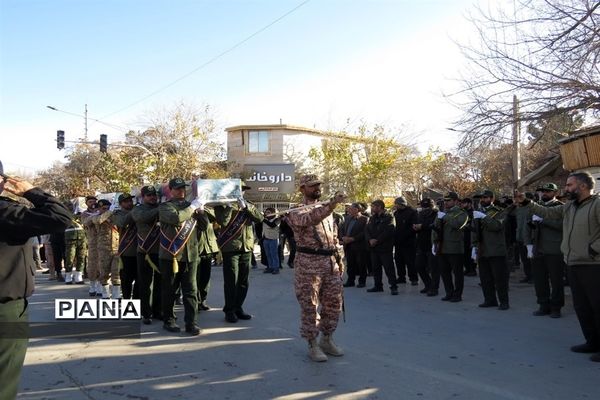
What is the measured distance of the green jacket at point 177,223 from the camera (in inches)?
255

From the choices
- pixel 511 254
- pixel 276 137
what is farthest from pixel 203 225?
pixel 276 137

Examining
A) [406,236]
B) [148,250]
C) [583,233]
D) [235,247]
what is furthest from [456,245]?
[148,250]

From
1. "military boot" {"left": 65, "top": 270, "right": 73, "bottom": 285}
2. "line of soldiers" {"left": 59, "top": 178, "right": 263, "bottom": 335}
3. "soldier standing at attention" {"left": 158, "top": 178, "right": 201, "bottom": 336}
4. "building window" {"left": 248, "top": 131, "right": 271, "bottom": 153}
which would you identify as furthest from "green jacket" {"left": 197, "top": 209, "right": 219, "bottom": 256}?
"building window" {"left": 248, "top": 131, "right": 271, "bottom": 153}

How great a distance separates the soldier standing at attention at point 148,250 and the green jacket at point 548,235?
5.75 metres

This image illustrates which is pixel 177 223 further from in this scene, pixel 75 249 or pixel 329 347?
pixel 75 249

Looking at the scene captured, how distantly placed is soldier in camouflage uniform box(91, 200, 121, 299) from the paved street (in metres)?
1.45

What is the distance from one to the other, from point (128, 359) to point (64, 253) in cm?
880

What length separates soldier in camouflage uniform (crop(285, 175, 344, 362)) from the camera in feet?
17.6

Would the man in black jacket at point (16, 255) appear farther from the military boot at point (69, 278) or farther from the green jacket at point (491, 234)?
the military boot at point (69, 278)

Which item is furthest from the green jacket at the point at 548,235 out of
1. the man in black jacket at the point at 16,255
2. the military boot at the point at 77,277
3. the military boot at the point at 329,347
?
the military boot at the point at 77,277

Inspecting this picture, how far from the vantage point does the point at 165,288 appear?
6832mm

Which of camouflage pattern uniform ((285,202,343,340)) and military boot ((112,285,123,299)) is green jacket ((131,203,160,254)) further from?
camouflage pattern uniform ((285,202,343,340))

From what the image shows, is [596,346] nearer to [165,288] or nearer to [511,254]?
[165,288]

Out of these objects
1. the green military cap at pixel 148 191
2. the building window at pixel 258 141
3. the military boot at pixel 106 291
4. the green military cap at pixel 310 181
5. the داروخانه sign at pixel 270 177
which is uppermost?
the building window at pixel 258 141
